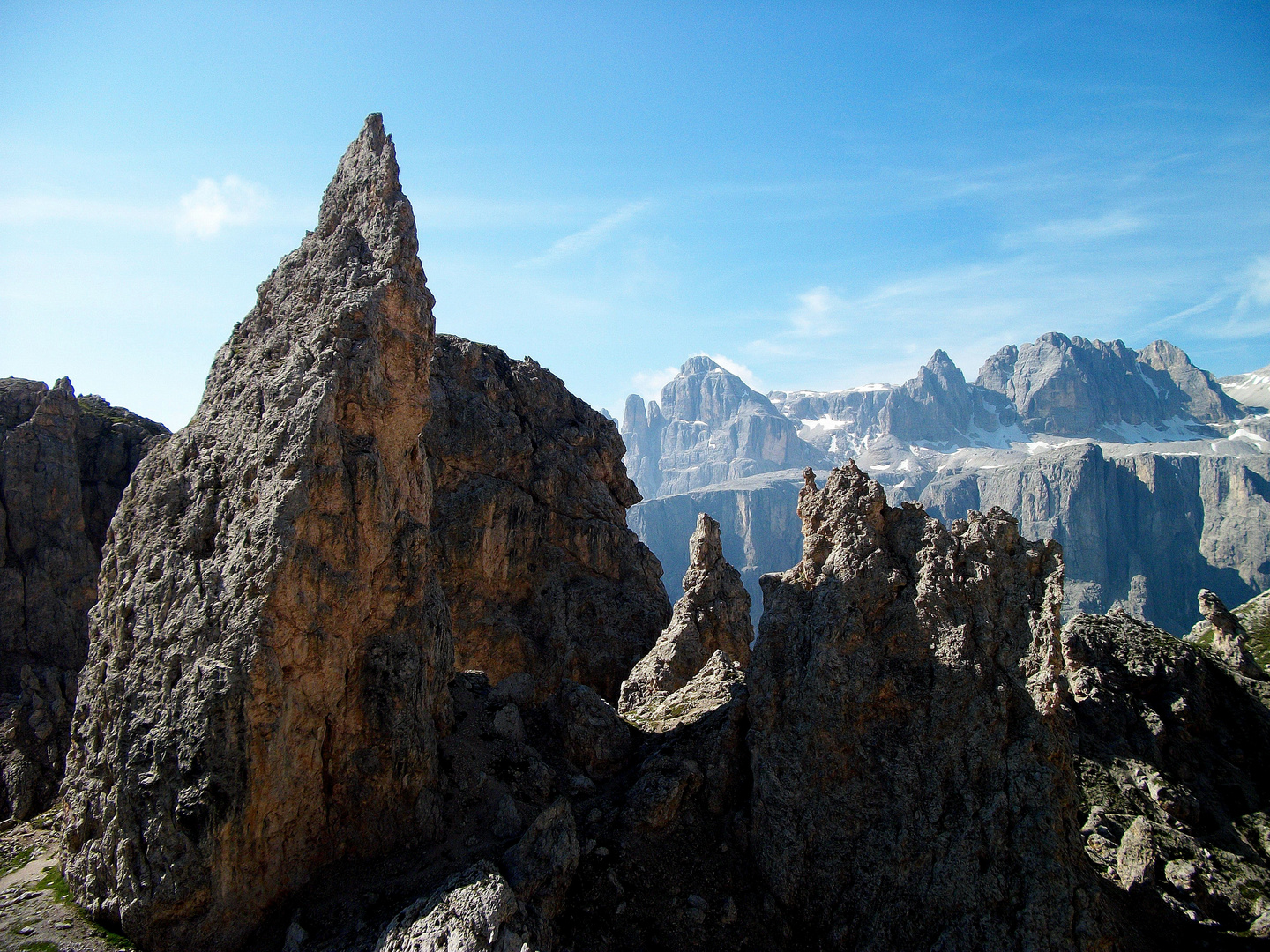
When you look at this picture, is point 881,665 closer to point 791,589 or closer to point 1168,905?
point 791,589

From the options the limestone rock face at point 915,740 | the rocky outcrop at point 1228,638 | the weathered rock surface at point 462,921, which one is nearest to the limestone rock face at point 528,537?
the limestone rock face at point 915,740

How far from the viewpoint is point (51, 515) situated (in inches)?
2773

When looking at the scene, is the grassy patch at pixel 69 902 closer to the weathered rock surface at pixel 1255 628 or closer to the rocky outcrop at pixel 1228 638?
the rocky outcrop at pixel 1228 638

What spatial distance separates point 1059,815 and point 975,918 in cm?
411

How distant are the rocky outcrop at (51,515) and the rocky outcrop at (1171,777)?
6360cm

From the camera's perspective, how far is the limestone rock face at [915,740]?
76.5 feet

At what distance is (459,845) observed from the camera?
92.9ft

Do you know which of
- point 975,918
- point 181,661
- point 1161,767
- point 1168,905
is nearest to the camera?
point 975,918

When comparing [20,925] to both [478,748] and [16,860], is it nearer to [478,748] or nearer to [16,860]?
[16,860]

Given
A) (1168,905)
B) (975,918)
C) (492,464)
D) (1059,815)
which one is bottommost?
(1168,905)

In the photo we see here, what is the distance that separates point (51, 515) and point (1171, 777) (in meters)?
86.5

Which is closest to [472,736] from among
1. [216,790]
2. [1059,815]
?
[216,790]

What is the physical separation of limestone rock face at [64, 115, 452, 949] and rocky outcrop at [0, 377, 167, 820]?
35.3 m

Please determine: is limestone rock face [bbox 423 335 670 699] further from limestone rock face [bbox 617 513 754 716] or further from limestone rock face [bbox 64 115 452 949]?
limestone rock face [bbox 64 115 452 949]
